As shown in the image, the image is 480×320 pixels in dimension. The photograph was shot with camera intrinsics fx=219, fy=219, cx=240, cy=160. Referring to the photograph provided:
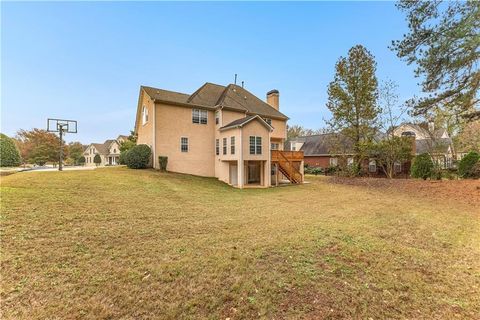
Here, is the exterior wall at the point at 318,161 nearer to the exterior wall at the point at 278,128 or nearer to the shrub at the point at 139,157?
the exterior wall at the point at 278,128

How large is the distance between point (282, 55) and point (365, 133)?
37.3ft

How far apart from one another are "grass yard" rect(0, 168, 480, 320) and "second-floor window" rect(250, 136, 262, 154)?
939cm

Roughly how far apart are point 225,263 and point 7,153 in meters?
30.6

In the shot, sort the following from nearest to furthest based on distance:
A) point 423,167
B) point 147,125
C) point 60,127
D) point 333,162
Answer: point 60,127 < point 423,167 < point 147,125 < point 333,162

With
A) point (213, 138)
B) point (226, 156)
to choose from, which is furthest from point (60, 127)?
point (226, 156)

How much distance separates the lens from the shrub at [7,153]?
73.9ft

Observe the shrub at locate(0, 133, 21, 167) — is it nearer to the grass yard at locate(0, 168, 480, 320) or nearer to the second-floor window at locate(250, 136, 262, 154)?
the grass yard at locate(0, 168, 480, 320)

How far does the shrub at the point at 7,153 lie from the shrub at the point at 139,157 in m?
15.8

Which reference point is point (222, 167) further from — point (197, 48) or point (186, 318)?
point (186, 318)

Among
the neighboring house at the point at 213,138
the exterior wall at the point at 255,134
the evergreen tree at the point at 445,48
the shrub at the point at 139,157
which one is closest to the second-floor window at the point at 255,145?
the neighboring house at the point at 213,138

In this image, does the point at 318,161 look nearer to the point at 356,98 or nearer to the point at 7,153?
the point at 356,98

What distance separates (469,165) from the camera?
670 inches

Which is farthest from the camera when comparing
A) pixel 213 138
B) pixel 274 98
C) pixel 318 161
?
pixel 318 161

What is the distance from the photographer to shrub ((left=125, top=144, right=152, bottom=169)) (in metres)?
17.5
